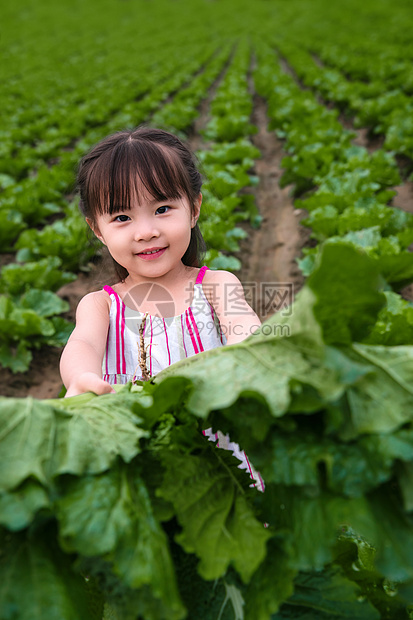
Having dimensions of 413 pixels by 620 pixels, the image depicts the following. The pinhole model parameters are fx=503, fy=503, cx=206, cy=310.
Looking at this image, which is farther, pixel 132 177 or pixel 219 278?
pixel 219 278

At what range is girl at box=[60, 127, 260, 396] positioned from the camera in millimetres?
1944

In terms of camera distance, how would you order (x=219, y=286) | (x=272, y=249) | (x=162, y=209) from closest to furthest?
(x=162, y=209), (x=219, y=286), (x=272, y=249)

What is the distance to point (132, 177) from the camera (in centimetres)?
194

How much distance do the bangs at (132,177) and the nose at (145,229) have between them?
0.24 ft

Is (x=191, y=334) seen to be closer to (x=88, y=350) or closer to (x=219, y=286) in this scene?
(x=219, y=286)

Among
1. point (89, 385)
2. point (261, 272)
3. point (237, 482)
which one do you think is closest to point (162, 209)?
point (89, 385)

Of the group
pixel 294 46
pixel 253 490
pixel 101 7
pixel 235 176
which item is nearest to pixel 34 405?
pixel 253 490

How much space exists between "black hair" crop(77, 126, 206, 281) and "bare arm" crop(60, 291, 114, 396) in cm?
39

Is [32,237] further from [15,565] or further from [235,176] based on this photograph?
[15,565]

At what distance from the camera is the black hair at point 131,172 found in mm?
1934

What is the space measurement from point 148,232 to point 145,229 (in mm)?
17

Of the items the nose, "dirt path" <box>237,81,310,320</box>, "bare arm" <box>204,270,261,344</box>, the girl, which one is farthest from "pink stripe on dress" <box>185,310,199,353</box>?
"dirt path" <box>237,81,310,320</box>

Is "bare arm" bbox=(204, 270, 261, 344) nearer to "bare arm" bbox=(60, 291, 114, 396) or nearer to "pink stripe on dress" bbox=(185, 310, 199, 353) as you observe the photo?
"pink stripe on dress" bbox=(185, 310, 199, 353)

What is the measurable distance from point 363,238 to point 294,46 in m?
19.2
